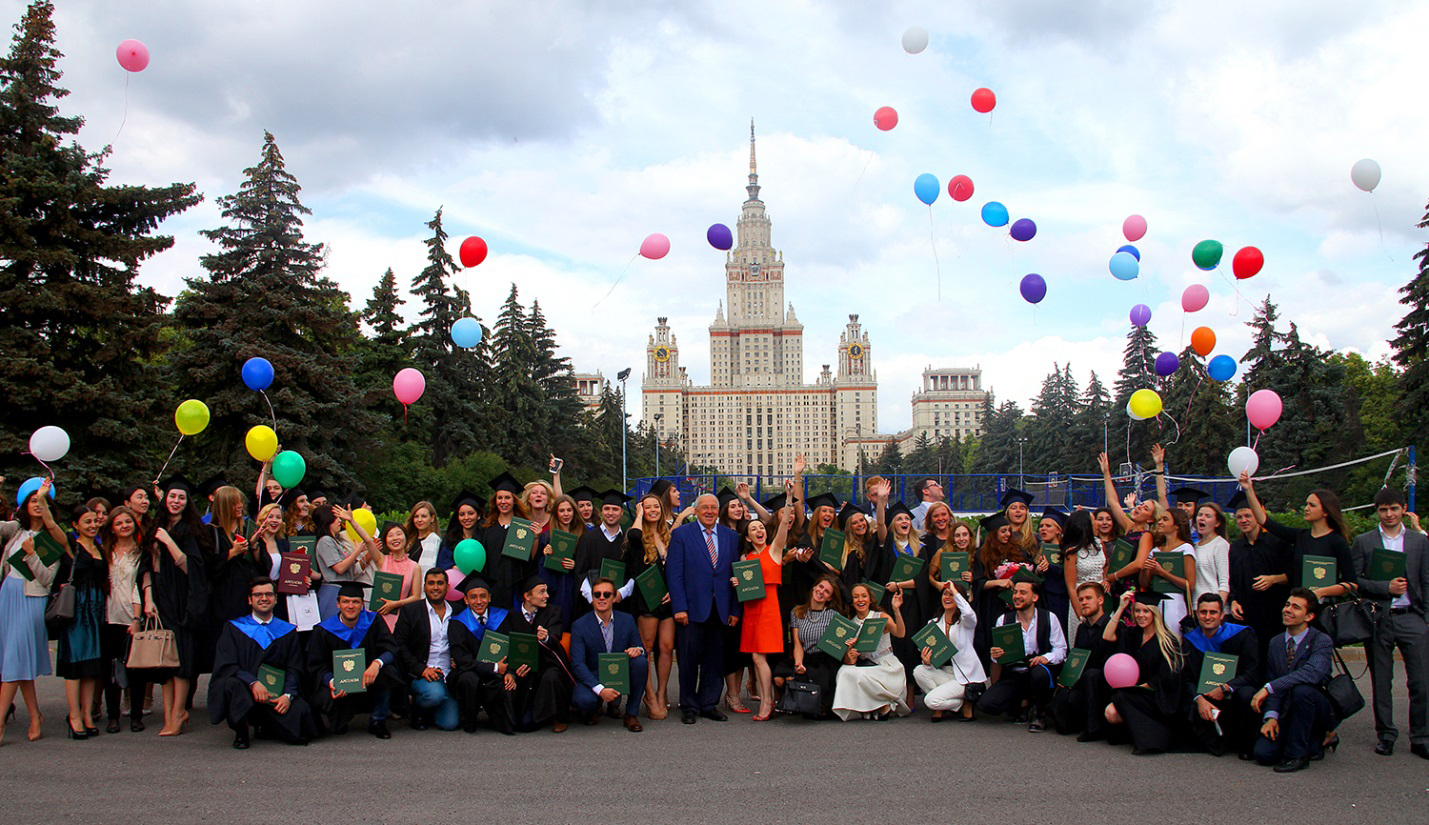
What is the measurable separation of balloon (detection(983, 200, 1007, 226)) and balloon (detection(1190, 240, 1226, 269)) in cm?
249

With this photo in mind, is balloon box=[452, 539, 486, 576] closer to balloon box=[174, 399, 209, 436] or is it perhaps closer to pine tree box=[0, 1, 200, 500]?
balloon box=[174, 399, 209, 436]

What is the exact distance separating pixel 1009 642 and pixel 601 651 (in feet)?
10.5

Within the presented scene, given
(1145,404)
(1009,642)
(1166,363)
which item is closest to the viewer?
(1009,642)

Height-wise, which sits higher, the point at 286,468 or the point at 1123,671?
the point at 286,468

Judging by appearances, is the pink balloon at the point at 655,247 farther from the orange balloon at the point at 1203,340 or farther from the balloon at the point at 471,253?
the orange balloon at the point at 1203,340

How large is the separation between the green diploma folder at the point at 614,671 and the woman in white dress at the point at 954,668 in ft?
7.78

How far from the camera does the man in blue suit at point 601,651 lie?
7.54 m

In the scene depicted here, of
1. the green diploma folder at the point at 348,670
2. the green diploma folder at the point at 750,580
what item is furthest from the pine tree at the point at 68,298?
the green diploma folder at the point at 750,580

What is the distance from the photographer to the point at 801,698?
7.72 m

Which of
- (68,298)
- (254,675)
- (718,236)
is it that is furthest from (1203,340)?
(68,298)

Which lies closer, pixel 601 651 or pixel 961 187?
pixel 601 651

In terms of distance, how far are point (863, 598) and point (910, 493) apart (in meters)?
23.1

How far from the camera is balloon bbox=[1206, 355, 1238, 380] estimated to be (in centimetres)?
1210

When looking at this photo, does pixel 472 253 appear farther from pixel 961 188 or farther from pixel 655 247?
pixel 961 188
